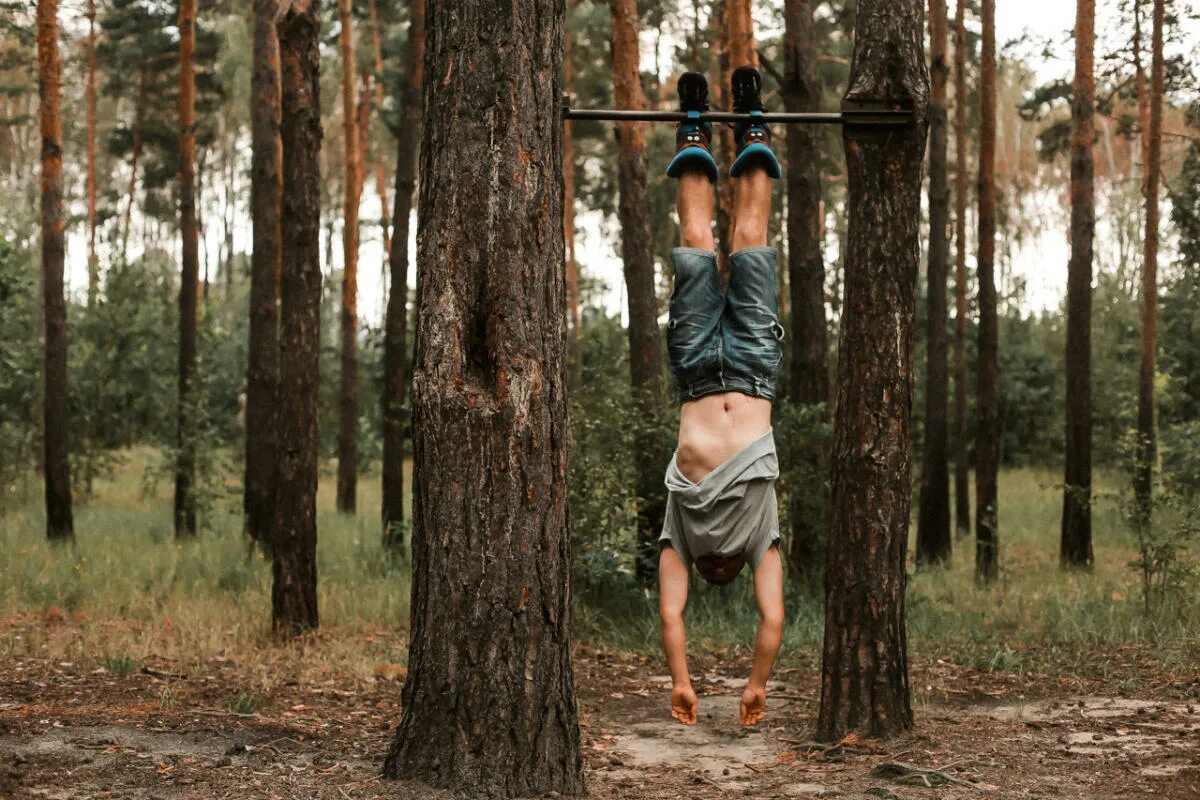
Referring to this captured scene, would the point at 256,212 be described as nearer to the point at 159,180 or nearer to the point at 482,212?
the point at 482,212

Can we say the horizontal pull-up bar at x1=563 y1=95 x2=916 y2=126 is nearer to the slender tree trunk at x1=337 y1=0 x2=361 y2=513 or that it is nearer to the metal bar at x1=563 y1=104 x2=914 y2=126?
the metal bar at x1=563 y1=104 x2=914 y2=126

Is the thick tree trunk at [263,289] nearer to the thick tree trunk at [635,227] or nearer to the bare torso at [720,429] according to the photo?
the thick tree trunk at [635,227]

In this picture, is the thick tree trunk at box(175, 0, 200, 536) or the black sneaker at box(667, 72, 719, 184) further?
the thick tree trunk at box(175, 0, 200, 536)

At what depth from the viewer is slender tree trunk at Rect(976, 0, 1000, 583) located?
1811cm

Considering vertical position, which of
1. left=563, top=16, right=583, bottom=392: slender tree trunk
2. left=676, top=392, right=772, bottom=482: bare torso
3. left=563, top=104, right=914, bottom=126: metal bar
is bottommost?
left=676, top=392, right=772, bottom=482: bare torso

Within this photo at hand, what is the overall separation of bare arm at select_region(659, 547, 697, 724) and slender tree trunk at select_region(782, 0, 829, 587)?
6238 millimetres

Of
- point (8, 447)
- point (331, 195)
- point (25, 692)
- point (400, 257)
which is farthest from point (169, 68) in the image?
point (25, 692)

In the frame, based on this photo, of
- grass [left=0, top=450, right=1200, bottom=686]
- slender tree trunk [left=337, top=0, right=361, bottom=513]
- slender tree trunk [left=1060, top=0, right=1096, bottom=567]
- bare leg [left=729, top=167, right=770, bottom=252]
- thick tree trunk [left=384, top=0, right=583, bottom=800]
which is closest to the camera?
thick tree trunk [left=384, top=0, right=583, bottom=800]

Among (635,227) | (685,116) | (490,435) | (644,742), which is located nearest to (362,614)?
(644,742)

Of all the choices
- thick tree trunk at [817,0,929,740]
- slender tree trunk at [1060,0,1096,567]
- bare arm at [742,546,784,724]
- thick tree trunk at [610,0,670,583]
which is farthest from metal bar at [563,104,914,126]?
slender tree trunk at [1060,0,1096,567]

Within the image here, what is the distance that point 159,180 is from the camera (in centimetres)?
3784

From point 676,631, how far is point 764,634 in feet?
1.43

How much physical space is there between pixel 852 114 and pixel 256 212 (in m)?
10.2

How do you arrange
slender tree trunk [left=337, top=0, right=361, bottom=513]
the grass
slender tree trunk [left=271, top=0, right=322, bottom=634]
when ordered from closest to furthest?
the grass
slender tree trunk [left=271, top=0, right=322, bottom=634]
slender tree trunk [left=337, top=0, right=361, bottom=513]
